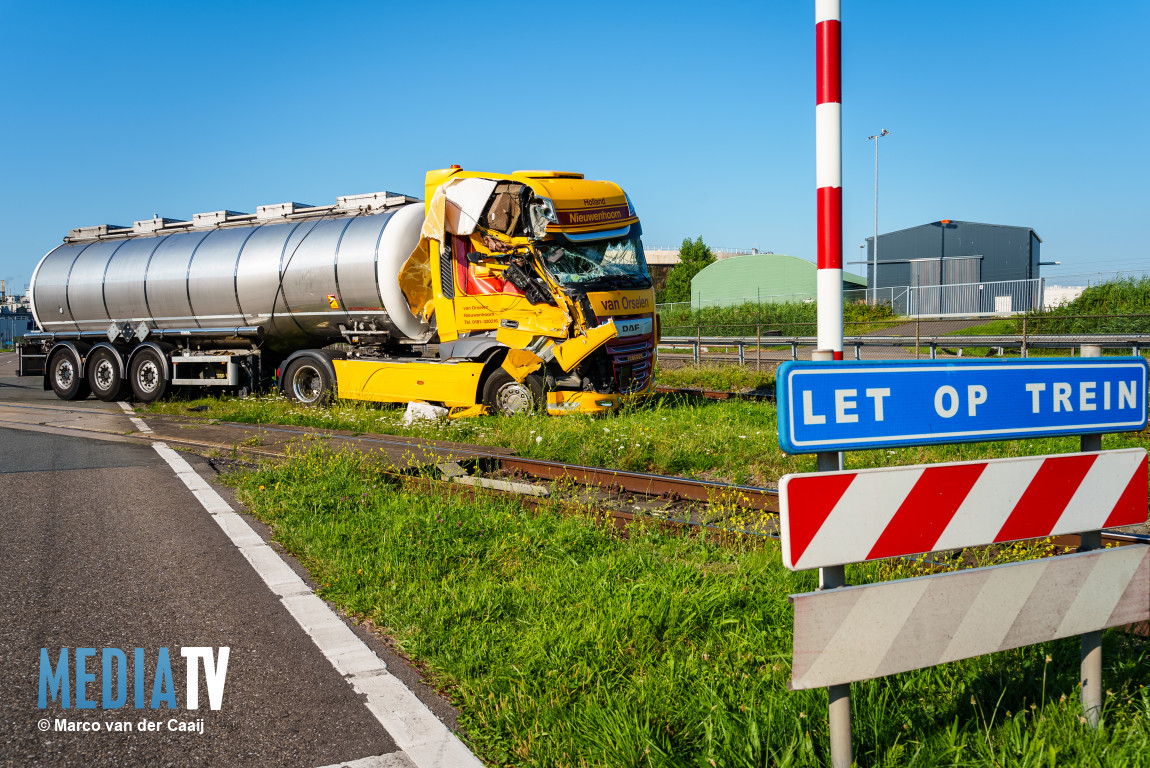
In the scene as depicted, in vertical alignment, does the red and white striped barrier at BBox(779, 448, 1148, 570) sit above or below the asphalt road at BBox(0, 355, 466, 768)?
above

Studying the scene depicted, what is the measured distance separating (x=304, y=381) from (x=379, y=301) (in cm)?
265

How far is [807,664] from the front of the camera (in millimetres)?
2240

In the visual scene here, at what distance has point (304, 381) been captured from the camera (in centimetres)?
1487

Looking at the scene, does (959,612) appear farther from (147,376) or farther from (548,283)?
(147,376)

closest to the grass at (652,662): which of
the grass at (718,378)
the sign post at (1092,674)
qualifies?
the sign post at (1092,674)

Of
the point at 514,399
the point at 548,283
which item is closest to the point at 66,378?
the point at 514,399

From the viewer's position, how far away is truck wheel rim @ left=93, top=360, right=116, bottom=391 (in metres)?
17.5

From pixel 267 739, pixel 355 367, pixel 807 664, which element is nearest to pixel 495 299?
pixel 355 367

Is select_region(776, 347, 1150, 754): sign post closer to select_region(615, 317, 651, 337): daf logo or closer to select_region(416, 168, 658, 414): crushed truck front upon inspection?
select_region(416, 168, 658, 414): crushed truck front

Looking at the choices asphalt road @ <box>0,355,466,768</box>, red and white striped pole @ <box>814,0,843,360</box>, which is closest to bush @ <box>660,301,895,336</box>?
asphalt road @ <box>0,355,466,768</box>

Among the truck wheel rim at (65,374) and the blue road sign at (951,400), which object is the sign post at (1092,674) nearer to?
the blue road sign at (951,400)

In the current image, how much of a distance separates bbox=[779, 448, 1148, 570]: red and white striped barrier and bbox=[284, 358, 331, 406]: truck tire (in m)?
13.1

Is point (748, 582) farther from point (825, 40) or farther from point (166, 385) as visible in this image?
point (166, 385)

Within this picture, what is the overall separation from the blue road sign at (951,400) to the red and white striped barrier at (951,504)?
10 centimetres
